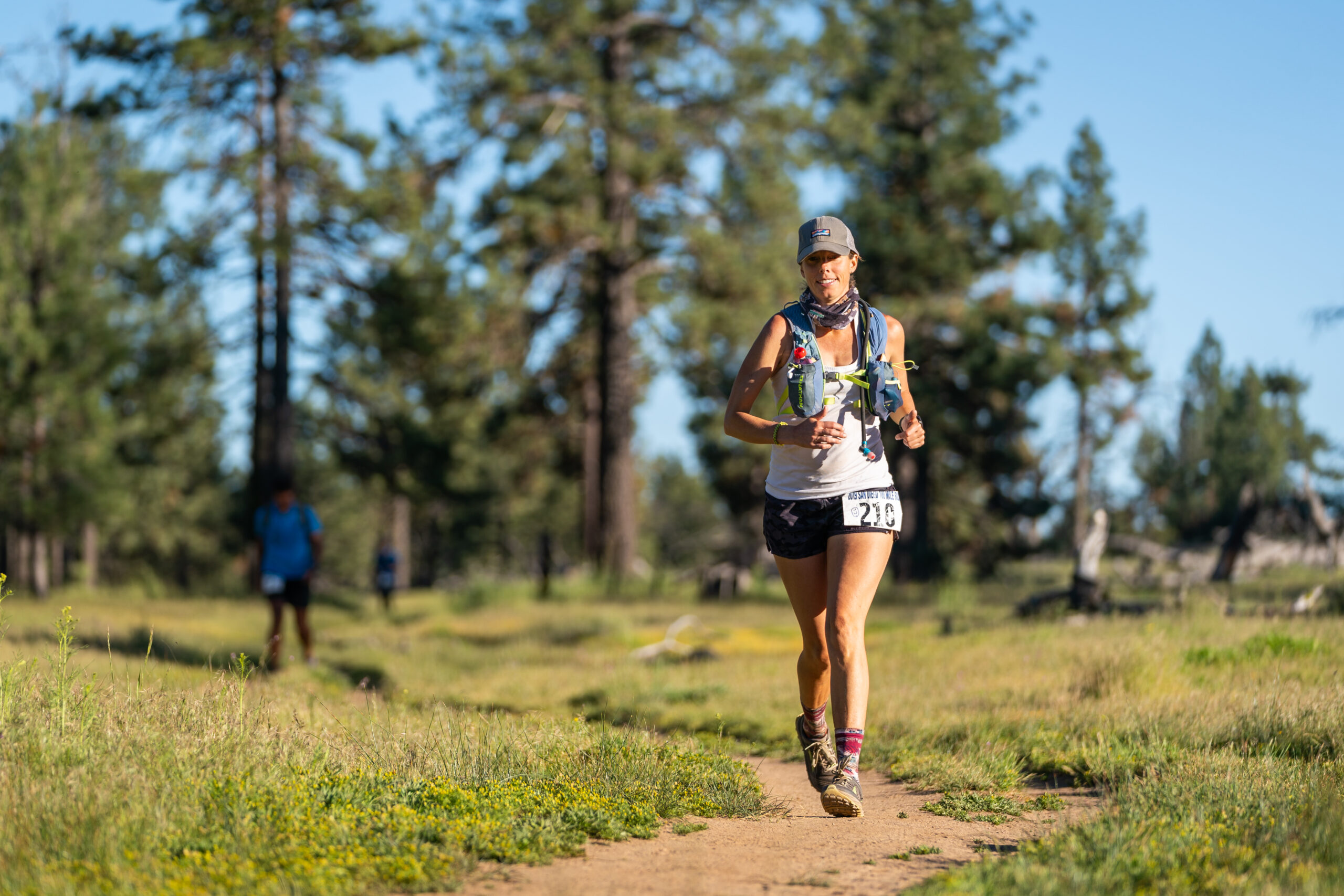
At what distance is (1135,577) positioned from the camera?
16219 mm

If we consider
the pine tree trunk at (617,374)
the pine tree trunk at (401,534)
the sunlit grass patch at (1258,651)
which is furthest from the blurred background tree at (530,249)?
the pine tree trunk at (401,534)

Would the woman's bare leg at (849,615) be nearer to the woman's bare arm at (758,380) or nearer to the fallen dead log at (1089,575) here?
the woman's bare arm at (758,380)

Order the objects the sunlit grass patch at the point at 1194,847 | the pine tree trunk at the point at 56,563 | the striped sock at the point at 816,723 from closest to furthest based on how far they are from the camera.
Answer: the sunlit grass patch at the point at 1194,847 → the striped sock at the point at 816,723 → the pine tree trunk at the point at 56,563

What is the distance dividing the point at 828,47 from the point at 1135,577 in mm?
11354

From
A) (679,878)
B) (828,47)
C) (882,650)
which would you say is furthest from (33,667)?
(828,47)

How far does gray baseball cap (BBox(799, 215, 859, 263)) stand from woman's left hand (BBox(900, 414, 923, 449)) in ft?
2.55

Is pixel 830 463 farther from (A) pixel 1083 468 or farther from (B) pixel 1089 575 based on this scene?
(A) pixel 1083 468

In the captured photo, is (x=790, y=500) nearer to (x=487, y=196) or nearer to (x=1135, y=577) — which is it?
(x=1135, y=577)

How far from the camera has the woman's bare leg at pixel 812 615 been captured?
5.12 meters

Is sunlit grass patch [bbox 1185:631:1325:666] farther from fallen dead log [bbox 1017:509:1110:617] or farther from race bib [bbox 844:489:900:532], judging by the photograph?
race bib [bbox 844:489:900:532]

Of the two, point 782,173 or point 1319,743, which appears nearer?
point 1319,743

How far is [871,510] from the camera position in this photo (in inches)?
195

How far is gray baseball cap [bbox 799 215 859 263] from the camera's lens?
5.02 m

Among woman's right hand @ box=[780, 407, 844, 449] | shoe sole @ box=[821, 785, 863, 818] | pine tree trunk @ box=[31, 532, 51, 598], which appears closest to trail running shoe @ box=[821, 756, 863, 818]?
shoe sole @ box=[821, 785, 863, 818]
